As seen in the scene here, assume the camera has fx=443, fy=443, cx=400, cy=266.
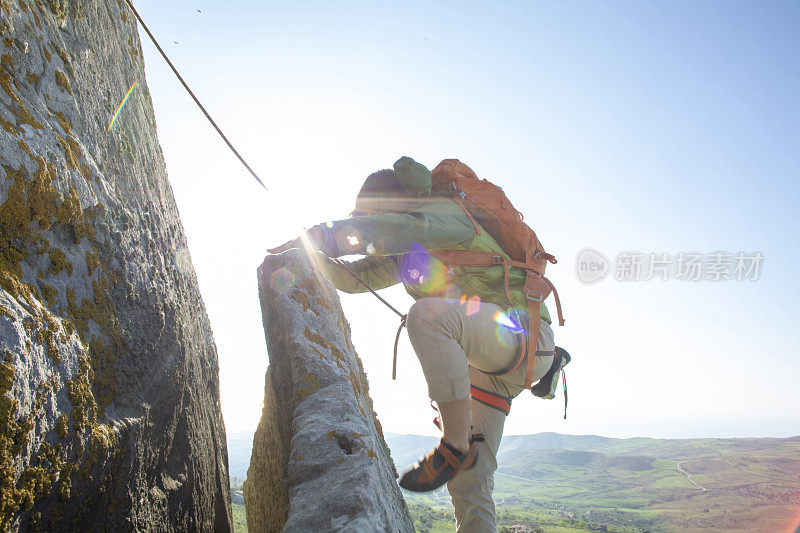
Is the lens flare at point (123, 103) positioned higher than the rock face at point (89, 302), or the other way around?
the lens flare at point (123, 103)

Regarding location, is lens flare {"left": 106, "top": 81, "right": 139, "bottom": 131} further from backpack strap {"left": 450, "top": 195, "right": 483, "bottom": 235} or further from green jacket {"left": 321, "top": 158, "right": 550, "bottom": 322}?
backpack strap {"left": 450, "top": 195, "right": 483, "bottom": 235}

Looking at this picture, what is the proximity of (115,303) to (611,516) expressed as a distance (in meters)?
233

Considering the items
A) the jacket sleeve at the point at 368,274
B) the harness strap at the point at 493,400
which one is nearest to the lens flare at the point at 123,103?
the jacket sleeve at the point at 368,274

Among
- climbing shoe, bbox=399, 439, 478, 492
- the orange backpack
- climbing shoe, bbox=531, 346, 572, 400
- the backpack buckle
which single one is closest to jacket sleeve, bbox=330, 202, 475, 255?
the orange backpack

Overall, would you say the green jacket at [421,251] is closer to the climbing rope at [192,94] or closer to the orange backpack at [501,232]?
the orange backpack at [501,232]

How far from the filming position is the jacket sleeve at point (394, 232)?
5.04 meters

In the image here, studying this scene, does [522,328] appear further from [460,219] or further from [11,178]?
[11,178]

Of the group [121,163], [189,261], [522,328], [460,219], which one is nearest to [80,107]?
[121,163]

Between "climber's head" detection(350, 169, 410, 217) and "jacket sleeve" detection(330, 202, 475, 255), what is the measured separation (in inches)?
31.3

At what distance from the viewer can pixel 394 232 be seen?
5.12m

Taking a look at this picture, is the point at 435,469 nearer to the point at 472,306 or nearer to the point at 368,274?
the point at 472,306

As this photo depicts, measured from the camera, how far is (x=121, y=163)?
410cm

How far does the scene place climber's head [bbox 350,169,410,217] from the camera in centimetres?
625

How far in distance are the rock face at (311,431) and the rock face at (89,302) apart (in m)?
0.85
